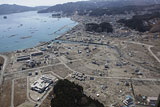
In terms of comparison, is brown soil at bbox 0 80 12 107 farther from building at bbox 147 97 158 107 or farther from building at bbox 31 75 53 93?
building at bbox 147 97 158 107

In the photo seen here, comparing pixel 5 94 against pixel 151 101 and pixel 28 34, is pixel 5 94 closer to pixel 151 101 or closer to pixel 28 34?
pixel 151 101

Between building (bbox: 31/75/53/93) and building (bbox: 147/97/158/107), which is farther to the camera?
building (bbox: 31/75/53/93)

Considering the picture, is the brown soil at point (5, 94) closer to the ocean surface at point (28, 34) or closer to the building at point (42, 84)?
the building at point (42, 84)

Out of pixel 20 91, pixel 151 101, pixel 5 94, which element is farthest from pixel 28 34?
pixel 151 101

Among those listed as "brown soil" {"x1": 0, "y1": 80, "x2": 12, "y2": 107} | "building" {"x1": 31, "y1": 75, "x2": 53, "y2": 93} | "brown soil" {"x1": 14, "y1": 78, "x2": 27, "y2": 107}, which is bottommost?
"brown soil" {"x1": 0, "y1": 80, "x2": 12, "y2": 107}

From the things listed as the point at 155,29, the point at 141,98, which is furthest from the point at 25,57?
the point at 155,29

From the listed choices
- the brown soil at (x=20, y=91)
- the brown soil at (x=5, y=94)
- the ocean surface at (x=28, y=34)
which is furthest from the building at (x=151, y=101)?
the ocean surface at (x=28, y=34)

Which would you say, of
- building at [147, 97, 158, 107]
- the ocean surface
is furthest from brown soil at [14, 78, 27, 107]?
the ocean surface

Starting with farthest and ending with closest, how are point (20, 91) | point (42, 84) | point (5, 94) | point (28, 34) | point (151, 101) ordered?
point (28, 34)
point (42, 84)
point (20, 91)
point (5, 94)
point (151, 101)

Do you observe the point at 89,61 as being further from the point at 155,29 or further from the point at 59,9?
the point at 59,9
